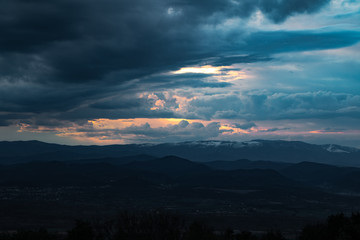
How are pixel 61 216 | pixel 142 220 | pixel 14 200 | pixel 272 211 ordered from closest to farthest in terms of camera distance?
pixel 142 220 → pixel 61 216 → pixel 272 211 → pixel 14 200

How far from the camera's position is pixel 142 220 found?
81.7m

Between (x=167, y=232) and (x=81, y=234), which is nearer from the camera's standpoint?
(x=81, y=234)

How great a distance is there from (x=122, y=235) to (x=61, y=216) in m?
84.5

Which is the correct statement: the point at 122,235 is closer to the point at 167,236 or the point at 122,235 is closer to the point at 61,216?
the point at 167,236

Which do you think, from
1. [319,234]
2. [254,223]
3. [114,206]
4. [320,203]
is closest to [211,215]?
[254,223]

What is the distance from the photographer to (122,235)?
231ft

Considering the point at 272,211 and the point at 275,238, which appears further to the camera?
the point at 272,211

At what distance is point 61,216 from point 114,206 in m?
32.2

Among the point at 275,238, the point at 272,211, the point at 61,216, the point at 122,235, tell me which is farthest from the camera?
the point at 272,211

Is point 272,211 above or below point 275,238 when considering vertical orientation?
below

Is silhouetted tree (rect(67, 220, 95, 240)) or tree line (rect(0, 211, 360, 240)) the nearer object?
tree line (rect(0, 211, 360, 240))

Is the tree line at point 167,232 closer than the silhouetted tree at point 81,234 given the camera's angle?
Yes

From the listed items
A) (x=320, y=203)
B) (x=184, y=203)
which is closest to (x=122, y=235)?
(x=184, y=203)

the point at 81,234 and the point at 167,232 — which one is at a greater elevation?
the point at 81,234
